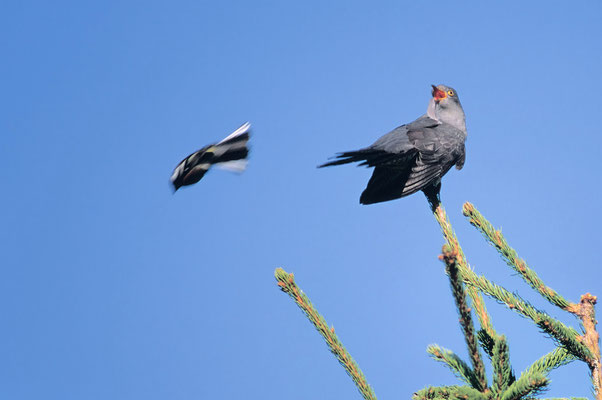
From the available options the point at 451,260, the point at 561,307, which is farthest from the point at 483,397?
the point at 561,307

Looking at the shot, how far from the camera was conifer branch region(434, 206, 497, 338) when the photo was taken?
2.82m

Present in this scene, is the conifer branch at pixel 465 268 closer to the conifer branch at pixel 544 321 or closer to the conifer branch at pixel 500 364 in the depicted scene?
the conifer branch at pixel 544 321

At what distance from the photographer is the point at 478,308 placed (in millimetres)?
2893

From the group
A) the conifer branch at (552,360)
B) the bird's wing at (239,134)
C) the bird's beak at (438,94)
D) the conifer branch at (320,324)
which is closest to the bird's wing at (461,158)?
the bird's beak at (438,94)

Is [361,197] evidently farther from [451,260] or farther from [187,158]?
[451,260]

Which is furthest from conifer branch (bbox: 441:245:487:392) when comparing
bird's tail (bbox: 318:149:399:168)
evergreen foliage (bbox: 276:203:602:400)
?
bird's tail (bbox: 318:149:399:168)

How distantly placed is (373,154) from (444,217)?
678mm

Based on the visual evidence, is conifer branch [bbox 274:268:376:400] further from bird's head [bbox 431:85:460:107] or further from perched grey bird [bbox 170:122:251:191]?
bird's head [bbox 431:85:460:107]

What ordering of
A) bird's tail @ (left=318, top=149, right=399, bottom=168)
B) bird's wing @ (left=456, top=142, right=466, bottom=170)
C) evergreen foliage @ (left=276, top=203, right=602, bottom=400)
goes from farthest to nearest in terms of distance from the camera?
1. bird's wing @ (left=456, top=142, right=466, bottom=170)
2. bird's tail @ (left=318, top=149, right=399, bottom=168)
3. evergreen foliage @ (left=276, top=203, right=602, bottom=400)

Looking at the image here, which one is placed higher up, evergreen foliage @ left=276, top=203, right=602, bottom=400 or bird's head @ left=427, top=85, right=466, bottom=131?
bird's head @ left=427, top=85, right=466, bottom=131

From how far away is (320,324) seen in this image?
2238mm

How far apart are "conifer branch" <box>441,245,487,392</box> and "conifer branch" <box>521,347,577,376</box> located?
0.70m

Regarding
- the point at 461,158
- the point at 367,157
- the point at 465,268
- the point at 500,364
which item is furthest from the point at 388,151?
the point at 500,364

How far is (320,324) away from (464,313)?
0.73 metres
